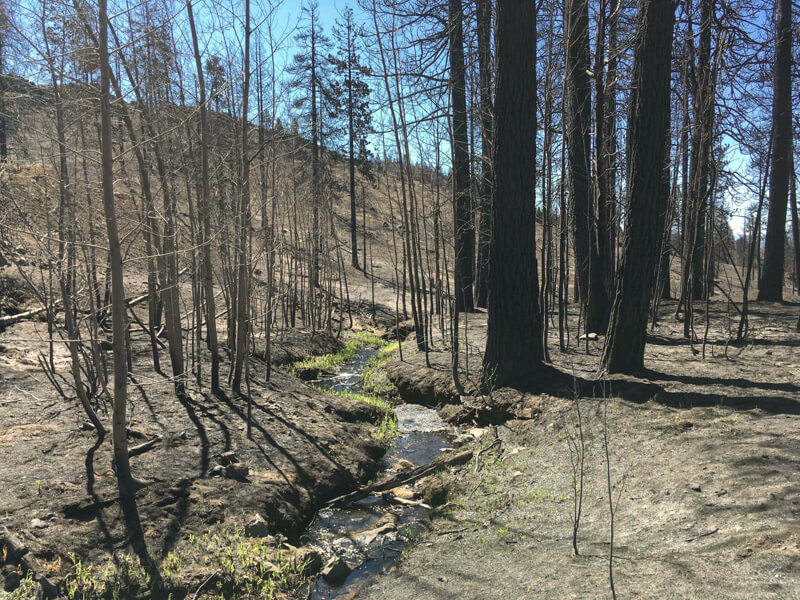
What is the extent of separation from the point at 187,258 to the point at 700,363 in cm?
862

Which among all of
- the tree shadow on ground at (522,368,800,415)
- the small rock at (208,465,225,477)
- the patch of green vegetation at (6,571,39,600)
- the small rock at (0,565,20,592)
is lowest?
the patch of green vegetation at (6,571,39,600)

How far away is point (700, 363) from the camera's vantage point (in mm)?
7734

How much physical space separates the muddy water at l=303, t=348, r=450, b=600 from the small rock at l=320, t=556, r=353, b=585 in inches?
1.5

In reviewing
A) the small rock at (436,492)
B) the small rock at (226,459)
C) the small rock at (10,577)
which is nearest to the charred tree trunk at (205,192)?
the small rock at (226,459)

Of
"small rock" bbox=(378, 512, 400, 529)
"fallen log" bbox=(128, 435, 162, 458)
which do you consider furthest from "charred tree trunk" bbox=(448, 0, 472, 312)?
"fallen log" bbox=(128, 435, 162, 458)

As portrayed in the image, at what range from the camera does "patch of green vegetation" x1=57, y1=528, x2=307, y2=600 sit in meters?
3.78

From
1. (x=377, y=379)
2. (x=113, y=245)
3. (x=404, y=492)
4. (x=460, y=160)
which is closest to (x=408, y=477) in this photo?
(x=404, y=492)

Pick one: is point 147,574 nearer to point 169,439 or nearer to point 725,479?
point 169,439

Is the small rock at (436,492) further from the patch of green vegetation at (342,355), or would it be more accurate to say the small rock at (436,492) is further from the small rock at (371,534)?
the patch of green vegetation at (342,355)

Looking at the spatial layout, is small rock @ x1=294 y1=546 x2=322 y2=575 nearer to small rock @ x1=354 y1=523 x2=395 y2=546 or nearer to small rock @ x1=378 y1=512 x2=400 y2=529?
small rock @ x1=354 y1=523 x2=395 y2=546

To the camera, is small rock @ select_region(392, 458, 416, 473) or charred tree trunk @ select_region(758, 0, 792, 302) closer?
small rock @ select_region(392, 458, 416, 473)

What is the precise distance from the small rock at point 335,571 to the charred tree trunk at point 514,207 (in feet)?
13.1

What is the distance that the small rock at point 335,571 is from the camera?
436 centimetres

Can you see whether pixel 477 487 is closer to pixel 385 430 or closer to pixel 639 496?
pixel 639 496
